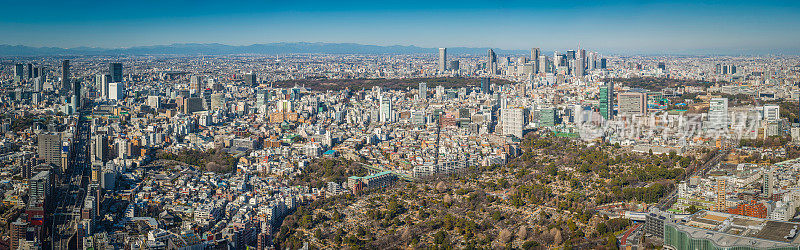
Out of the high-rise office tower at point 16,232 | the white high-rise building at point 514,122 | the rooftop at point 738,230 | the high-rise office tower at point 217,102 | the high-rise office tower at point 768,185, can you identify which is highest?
the high-rise office tower at point 217,102

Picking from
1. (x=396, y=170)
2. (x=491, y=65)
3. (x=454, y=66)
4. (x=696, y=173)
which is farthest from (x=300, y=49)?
(x=696, y=173)

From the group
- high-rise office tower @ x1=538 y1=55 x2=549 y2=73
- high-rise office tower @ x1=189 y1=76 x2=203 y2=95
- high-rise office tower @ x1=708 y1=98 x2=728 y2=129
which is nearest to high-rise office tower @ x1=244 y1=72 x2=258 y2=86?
high-rise office tower @ x1=189 y1=76 x2=203 y2=95

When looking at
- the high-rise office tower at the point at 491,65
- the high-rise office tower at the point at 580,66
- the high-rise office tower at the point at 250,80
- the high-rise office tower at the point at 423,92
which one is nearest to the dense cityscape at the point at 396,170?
the high-rise office tower at the point at 423,92

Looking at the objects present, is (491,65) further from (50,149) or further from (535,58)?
(50,149)

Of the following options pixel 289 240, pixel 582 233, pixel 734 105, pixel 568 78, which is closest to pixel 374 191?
pixel 289 240

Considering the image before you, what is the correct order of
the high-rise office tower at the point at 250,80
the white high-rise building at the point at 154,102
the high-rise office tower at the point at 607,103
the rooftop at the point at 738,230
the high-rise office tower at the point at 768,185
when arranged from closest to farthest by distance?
1. the rooftop at the point at 738,230
2. the high-rise office tower at the point at 768,185
3. the high-rise office tower at the point at 607,103
4. the white high-rise building at the point at 154,102
5. the high-rise office tower at the point at 250,80

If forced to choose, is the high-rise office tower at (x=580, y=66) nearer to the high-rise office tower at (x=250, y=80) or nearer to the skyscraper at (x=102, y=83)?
the high-rise office tower at (x=250, y=80)

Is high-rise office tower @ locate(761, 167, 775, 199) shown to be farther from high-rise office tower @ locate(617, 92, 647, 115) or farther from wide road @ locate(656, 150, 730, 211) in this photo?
high-rise office tower @ locate(617, 92, 647, 115)

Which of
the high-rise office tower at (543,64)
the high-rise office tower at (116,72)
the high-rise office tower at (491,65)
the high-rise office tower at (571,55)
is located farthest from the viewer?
the high-rise office tower at (491,65)

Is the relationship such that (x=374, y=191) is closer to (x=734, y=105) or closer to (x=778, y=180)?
(x=778, y=180)
